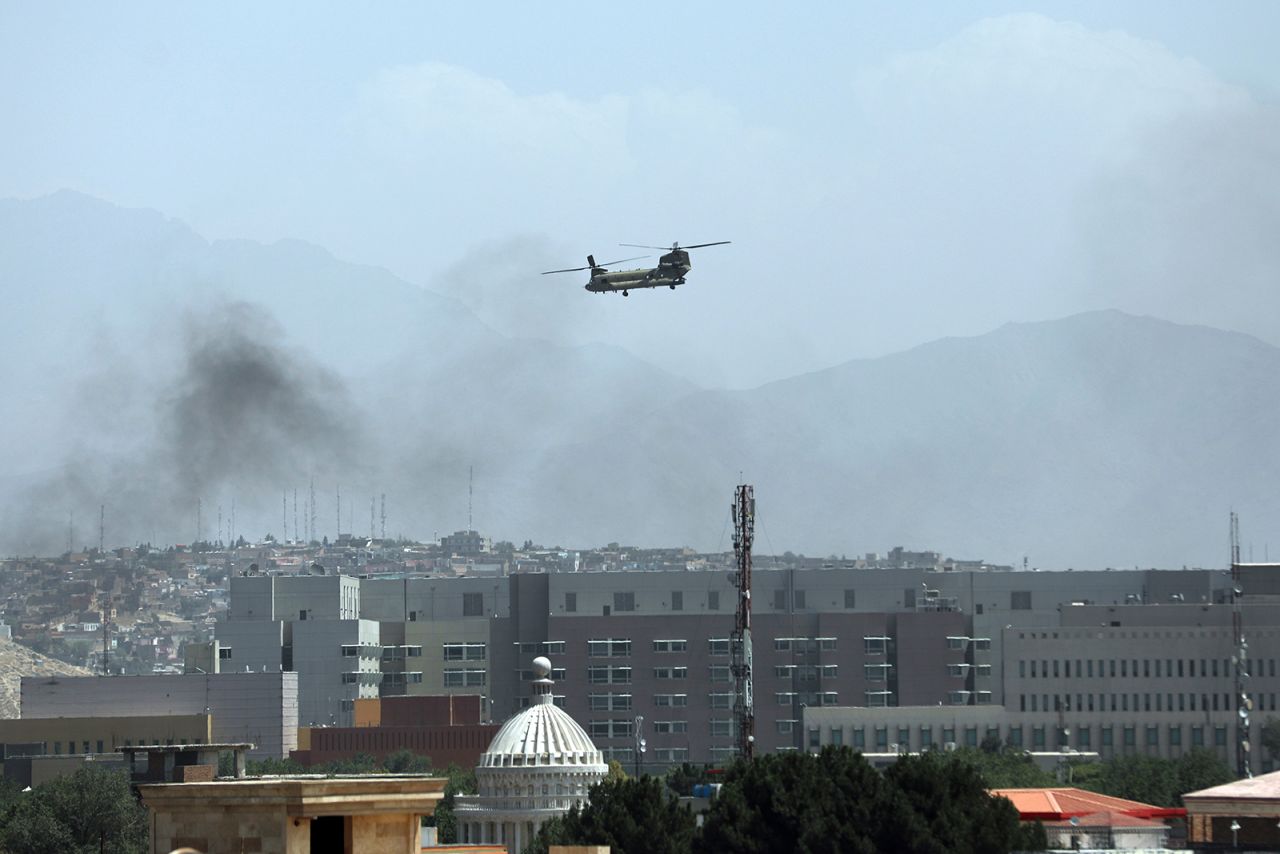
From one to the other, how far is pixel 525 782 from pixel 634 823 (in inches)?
1171

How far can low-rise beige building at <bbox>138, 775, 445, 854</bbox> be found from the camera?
4306 centimetres

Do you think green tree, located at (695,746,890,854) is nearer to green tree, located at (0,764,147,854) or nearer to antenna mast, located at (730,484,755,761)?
antenna mast, located at (730,484,755,761)

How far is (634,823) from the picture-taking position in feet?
397

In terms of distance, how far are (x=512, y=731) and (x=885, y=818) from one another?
141 feet

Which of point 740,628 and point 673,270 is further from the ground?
point 673,270

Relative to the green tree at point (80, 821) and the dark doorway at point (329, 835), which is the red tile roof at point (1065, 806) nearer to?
the green tree at point (80, 821)

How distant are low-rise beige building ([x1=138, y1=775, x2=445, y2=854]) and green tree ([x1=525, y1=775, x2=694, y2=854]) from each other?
74.5 metres

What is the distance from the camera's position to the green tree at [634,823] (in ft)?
393

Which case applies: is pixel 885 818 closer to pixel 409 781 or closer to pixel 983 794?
pixel 983 794

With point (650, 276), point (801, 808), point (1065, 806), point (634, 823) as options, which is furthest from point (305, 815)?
point (650, 276)

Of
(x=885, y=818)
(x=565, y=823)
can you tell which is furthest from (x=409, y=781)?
(x=565, y=823)

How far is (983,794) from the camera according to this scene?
11612 centimetres

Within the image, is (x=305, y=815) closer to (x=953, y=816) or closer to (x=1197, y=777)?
(x=953, y=816)

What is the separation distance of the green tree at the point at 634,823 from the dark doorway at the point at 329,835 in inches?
2960
